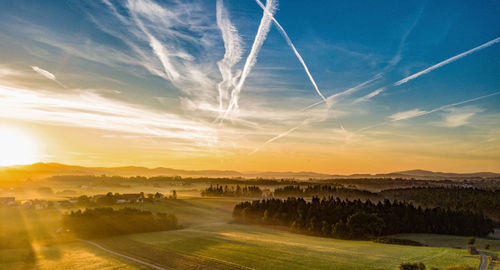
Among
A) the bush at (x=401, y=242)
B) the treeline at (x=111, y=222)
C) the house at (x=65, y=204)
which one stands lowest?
the bush at (x=401, y=242)

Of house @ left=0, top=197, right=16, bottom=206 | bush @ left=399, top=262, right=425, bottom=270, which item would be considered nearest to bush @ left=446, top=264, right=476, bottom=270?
bush @ left=399, top=262, right=425, bottom=270

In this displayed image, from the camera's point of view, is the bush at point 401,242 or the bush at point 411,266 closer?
the bush at point 411,266

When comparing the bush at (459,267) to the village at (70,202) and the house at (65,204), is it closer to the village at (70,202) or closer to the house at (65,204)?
the village at (70,202)

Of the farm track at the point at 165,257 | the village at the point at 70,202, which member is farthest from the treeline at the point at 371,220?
the village at the point at 70,202

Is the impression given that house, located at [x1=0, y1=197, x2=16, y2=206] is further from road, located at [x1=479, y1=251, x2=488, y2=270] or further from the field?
road, located at [x1=479, y1=251, x2=488, y2=270]

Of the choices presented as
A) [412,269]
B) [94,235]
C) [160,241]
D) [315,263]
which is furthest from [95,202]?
[412,269]

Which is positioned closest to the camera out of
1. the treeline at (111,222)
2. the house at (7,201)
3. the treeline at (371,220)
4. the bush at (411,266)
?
the bush at (411,266)

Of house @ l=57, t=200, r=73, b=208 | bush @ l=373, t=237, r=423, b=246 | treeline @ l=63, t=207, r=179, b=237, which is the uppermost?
house @ l=57, t=200, r=73, b=208
